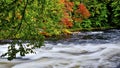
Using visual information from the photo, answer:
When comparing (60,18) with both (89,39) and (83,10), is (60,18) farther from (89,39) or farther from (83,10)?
(83,10)

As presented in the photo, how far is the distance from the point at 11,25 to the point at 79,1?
2972 cm

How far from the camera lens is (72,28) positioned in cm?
3350

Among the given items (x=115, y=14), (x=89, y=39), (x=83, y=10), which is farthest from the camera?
(x=115, y=14)

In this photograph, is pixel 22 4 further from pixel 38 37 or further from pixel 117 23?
pixel 117 23

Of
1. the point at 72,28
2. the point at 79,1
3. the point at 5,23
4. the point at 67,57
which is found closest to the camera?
the point at 5,23

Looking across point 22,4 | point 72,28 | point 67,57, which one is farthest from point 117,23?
point 22,4

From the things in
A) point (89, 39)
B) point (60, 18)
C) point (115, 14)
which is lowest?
point (89, 39)

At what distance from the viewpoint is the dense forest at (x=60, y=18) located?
23.9 ft

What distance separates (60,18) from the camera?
27953mm

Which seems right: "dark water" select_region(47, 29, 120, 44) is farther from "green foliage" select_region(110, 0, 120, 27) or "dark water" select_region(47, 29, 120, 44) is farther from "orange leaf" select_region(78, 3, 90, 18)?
"green foliage" select_region(110, 0, 120, 27)

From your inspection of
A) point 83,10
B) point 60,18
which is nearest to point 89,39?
point 60,18

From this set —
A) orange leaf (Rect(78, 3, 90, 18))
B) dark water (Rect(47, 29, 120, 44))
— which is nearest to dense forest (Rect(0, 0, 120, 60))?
orange leaf (Rect(78, 3, 90, 18))

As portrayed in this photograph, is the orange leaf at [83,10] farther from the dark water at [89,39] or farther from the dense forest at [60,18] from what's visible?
the dark water at [89,39]

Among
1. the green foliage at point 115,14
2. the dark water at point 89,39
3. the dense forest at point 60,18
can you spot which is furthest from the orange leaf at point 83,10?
the dark water at point 89,39
